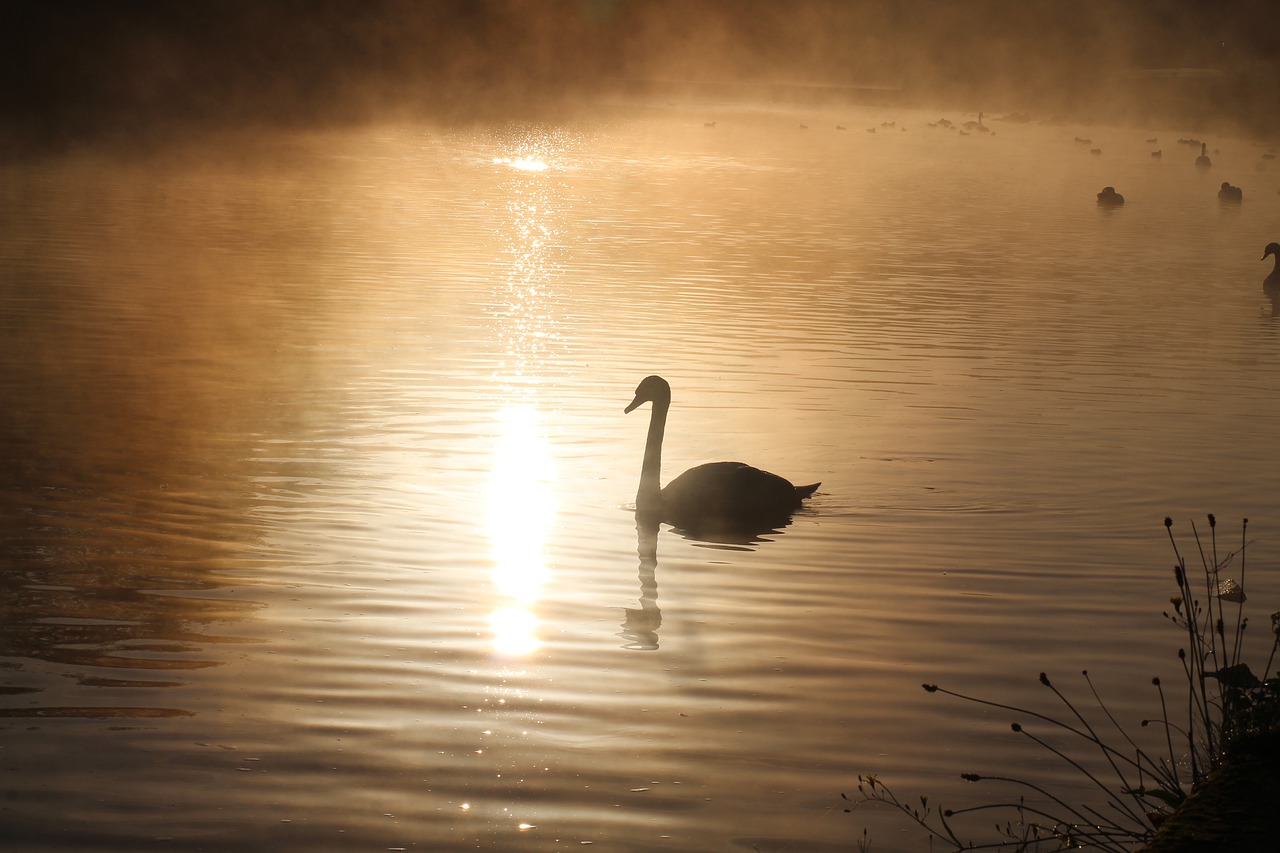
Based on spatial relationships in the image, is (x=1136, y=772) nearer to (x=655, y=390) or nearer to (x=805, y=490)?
(x=805, y=490)

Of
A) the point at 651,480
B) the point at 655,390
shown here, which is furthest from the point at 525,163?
the point at 651,480

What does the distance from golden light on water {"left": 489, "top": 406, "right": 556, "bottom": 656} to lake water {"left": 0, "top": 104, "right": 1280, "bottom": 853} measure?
0.04 m

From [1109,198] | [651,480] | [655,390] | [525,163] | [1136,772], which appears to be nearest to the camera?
[1136,772]

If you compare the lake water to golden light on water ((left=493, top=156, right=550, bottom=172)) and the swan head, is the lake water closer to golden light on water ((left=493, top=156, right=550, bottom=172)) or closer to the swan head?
the swan head

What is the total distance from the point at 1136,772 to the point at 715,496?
4556mm

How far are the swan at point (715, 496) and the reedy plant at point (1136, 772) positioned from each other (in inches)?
149

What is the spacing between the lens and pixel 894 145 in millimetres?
64938

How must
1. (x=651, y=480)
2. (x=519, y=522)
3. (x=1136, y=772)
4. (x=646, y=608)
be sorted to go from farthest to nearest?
1. (x=651, y=480)
2. (x=519, y=522)
3. (x=646, y=608)
4. (x=1136, y=772)

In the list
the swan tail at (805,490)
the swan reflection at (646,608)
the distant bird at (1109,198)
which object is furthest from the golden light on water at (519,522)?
the distant bird at (1109,198)

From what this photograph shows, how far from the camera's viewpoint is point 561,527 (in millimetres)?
9797

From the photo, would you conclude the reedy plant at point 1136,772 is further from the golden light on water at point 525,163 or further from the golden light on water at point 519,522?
the golden light on water at point 525,163

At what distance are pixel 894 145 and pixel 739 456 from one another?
55.2m

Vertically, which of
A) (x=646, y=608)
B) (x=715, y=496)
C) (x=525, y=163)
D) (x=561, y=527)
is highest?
(x=525, y=163)

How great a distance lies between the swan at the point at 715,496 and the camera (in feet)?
33.0
